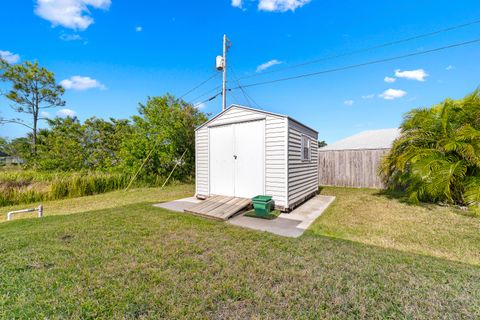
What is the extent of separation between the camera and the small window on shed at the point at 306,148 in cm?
637

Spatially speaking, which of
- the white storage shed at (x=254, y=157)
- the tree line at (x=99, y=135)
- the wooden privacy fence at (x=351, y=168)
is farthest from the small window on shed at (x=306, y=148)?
the tree line at (x=99, y=135)

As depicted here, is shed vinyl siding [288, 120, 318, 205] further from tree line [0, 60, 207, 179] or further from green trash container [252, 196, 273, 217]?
tree line [0, 60, 207, 179]

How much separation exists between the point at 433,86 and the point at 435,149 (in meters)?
3.72

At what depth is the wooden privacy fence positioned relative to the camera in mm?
9172

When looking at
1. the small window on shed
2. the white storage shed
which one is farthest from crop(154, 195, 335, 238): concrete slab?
the small window on shed

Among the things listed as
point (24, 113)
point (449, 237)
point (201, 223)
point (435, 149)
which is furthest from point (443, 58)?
point (24, 113)

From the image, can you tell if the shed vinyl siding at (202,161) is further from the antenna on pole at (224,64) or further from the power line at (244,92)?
the power line at (244,92)

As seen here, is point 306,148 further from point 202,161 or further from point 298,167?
point 202,161

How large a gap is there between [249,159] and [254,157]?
18 centimetres

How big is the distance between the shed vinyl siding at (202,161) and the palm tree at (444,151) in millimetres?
5899

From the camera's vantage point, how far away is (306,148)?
671 centimetres

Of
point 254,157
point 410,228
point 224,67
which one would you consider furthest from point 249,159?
point 224,67

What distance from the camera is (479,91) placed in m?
5.27

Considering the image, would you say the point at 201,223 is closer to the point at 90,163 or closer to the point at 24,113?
the point at 90,163
